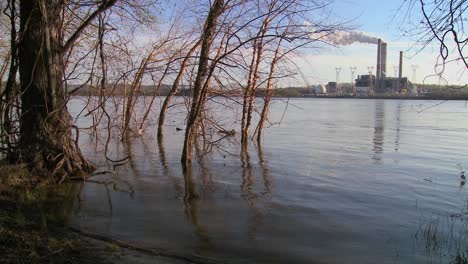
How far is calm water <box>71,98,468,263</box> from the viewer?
7.11 metres

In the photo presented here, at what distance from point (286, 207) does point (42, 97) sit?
19.6ft

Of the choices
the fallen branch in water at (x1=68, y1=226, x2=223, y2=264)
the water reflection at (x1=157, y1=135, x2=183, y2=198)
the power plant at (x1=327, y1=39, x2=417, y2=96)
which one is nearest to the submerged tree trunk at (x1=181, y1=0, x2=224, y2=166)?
the water reflection at (x1=157, y1=135, x2=183, y2=198)

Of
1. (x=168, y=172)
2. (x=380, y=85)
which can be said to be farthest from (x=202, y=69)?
(x=380, y=85)

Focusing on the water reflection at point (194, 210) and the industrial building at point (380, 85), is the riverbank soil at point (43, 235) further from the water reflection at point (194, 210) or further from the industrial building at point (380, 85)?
the industrial building at point (380, 85)

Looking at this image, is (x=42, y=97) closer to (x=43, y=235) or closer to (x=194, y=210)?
(x=194, y=210)

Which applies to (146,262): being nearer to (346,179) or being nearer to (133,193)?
(133,193)

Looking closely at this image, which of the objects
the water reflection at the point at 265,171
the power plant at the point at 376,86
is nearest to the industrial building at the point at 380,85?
the power plant at the point at 376,86

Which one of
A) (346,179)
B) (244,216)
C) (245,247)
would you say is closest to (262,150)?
(346,179)

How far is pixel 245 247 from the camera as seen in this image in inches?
277

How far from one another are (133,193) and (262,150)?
9690 millimetres

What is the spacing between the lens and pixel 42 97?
10469mm

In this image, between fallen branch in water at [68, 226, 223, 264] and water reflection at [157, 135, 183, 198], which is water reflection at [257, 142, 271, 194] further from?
fallen branch in water at [68, 226, 223, 264]

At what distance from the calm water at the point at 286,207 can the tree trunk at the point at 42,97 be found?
1.09 meters

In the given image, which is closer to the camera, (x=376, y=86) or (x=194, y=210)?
(x=194, y=210)
